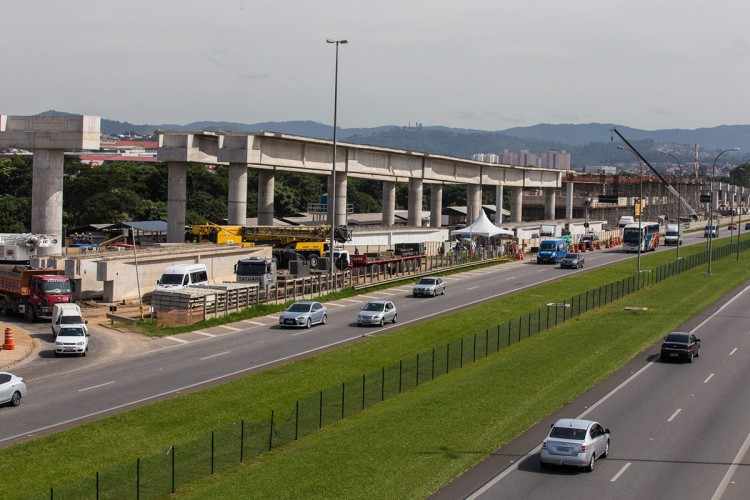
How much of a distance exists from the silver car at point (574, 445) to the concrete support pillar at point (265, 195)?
6740 cm

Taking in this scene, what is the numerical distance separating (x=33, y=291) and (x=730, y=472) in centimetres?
4196

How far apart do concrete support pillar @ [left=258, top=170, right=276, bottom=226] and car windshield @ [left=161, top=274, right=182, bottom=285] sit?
3350 cm

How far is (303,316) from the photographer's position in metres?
56.4

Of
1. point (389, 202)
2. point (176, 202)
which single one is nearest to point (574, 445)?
point (176, 202)

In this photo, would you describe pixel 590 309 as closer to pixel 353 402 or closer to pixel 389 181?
pixel 353 402

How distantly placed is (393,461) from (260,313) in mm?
32927

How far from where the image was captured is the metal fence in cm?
2627

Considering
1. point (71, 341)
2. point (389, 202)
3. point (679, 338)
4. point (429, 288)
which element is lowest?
point (71, 341)

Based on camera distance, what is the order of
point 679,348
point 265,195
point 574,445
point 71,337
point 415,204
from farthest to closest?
point 415,204 → point 265,195 → point 71,337 → point 679,348 → point 574,445

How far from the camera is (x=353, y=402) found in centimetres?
3725

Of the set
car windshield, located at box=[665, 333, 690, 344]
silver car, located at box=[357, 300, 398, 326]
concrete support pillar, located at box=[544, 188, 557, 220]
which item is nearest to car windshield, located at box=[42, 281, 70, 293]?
silver car, located at box=[357, 300, 398, 326]

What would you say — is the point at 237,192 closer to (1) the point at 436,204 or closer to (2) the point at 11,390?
(1) the point at 436,204

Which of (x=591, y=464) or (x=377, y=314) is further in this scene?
(x=377, y=314)

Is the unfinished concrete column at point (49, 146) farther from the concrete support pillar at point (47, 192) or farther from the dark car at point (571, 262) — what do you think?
the dark car at point (571, 262)
